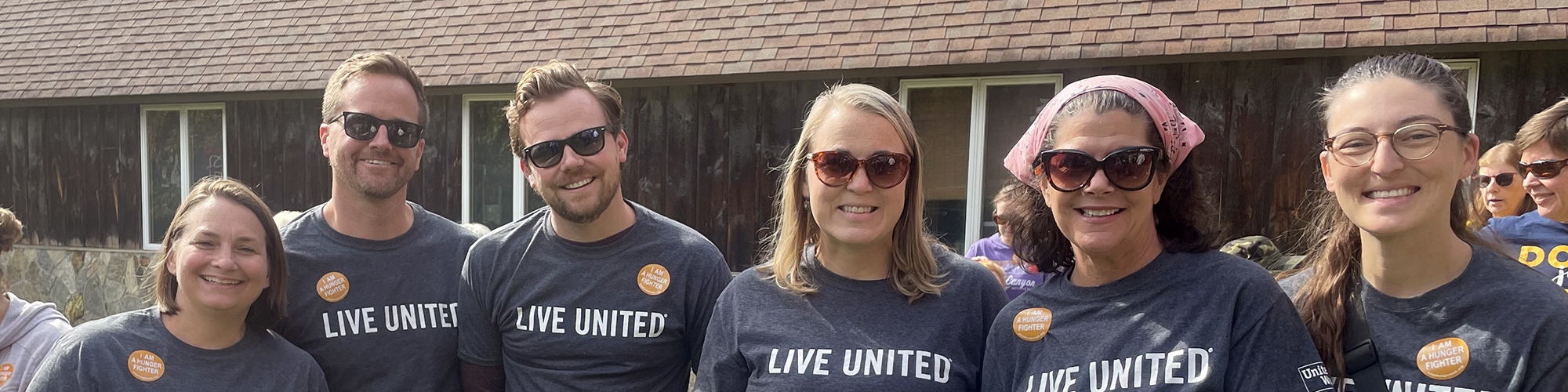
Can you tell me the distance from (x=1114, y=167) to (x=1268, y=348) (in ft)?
1.47

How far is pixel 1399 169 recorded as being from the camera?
2.02 m

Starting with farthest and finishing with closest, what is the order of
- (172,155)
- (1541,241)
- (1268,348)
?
(172,155) → (1541,241) → (1268,348)

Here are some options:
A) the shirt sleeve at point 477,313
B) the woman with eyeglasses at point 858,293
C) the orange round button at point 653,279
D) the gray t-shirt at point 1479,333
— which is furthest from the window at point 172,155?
the gray t-shirt at point 1479,333

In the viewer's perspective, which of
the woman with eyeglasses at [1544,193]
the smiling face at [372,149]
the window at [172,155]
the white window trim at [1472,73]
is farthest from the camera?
the window at [172,155]

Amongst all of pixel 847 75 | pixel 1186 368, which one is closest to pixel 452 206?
pixel 847 75

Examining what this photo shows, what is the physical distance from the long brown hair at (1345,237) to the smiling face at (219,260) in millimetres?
2692

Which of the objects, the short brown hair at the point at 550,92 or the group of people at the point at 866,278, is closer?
the group of people at the point at 866,278

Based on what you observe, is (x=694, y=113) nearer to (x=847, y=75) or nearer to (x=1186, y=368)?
(x=847, y=75)

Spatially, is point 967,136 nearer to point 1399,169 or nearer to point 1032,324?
point 1032,324

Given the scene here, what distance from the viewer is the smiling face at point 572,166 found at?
9.35ft

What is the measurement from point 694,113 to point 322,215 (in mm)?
5066

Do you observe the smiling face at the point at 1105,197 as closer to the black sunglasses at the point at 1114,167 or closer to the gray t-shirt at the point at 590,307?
the black sunglasses at the point at 1114,167

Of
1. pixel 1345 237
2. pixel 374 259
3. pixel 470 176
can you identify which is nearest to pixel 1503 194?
pixel 1345 237

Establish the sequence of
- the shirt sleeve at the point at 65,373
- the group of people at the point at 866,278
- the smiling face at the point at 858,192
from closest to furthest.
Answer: the group of people at the point at 866,278
the smiling face at the point at 858,192
the shirt sleeve at the point at 65,373
